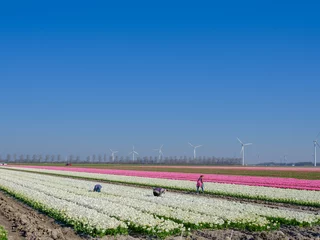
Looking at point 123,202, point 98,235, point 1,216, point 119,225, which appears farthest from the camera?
point 123,202

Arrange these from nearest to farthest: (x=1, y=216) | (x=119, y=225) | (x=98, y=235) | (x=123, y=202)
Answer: (x=98, y=235) → (x=119, y=225) → (x=1, y=216) → (x=123, y=202)

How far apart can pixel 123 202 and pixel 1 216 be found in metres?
6.38

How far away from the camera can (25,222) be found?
57.0ft

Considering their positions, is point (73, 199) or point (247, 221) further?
point (73, 199)

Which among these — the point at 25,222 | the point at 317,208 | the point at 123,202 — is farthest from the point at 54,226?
the point at 317,208

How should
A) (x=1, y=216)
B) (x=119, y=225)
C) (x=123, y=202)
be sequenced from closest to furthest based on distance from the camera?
(x=119, y=225) → (x=1, y=216) → (x=123, y=202)

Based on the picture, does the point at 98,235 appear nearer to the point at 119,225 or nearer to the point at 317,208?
the point at 119,225

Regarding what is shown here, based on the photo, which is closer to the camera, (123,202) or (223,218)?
(223,218)

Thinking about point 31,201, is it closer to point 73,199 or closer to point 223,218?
point 73,199

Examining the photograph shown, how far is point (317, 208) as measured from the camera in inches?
942

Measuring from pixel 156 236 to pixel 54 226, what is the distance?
4769 millimetres

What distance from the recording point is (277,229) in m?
16.5

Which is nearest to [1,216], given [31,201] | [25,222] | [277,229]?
[25,222]

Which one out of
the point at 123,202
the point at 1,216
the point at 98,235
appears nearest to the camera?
the point at 98,235
